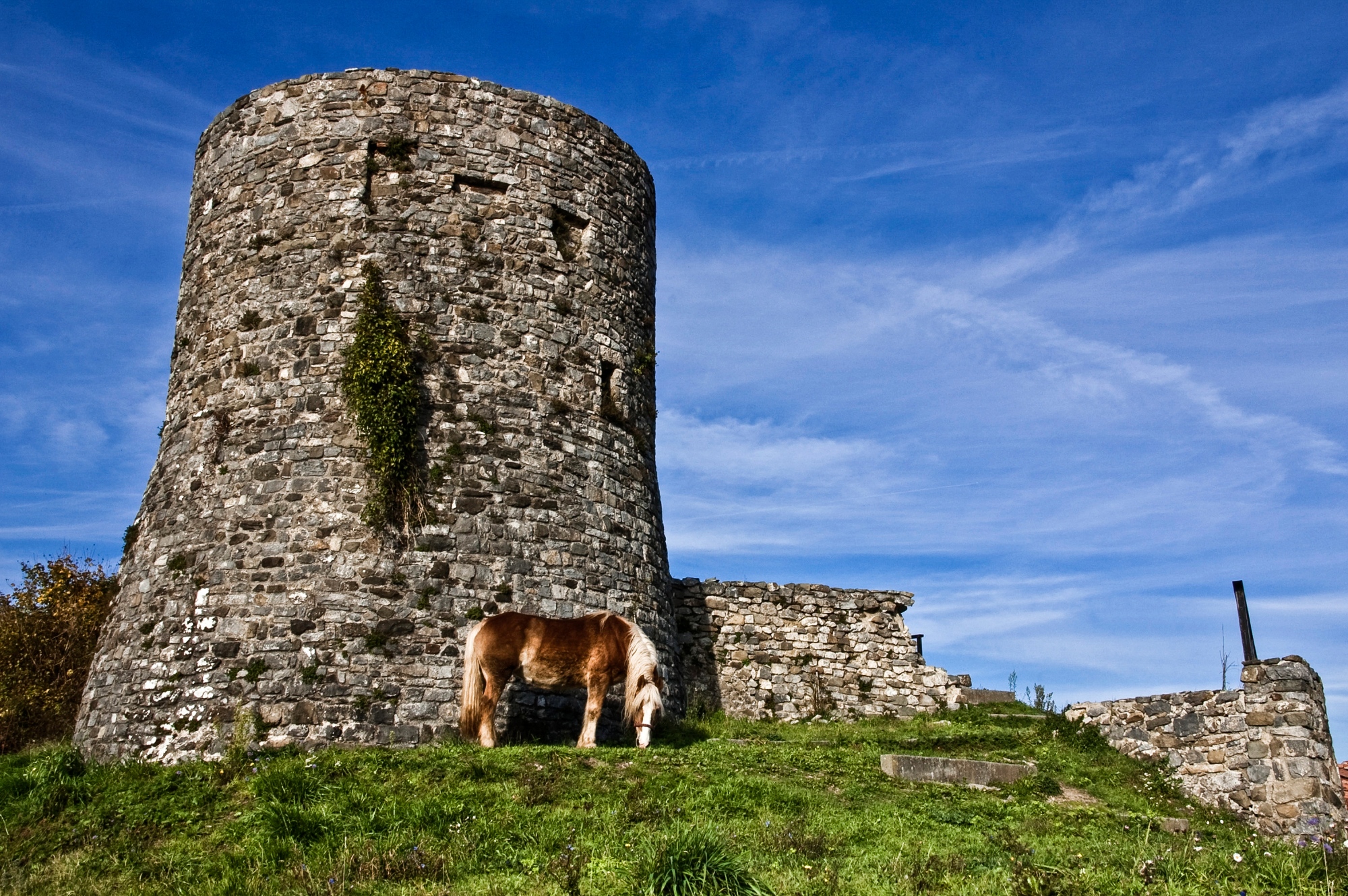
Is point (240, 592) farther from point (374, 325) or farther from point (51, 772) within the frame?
point (374, 325)

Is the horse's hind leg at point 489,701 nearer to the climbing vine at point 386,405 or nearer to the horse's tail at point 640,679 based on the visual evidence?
the horse's tail at point 640,679

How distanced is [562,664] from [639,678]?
833mm

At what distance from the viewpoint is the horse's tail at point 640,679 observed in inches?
477

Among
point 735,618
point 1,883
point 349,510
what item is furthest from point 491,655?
point 735,618

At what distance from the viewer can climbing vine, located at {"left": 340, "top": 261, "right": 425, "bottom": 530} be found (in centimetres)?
1276

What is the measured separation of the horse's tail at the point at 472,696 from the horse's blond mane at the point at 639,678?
5.05 feet

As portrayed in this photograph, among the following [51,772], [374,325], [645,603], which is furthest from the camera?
[645,603]

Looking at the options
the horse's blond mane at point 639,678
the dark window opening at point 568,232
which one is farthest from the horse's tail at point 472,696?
the dark window opening at point 568,232

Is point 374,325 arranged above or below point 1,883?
above

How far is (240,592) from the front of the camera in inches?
490

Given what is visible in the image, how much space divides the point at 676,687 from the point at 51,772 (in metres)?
7.21

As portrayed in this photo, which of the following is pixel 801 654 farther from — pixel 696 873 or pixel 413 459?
pixel 696 873

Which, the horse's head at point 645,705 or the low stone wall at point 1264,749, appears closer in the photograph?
the low stone wall at point 1264,749

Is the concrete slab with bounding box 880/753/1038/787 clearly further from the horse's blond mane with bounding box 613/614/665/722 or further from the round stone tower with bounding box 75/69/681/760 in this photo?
the round stone tower with bounding box 75/69/681/760
